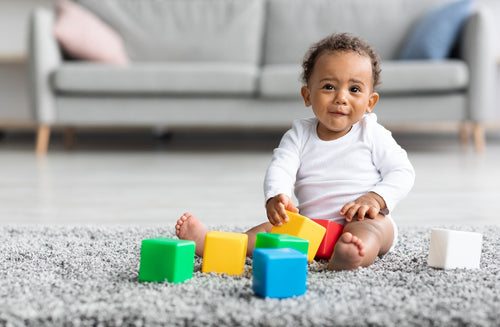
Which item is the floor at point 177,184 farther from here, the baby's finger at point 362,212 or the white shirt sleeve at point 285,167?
the baby's finger at point 362,212

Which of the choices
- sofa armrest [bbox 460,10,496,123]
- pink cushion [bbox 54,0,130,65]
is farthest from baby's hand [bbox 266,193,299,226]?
pink cushion [bbox 54,0,130,65]

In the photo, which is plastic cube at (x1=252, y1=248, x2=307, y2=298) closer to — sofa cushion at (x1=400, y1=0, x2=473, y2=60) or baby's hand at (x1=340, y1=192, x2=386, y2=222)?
baby's hand at (x1=340, y1=192, x2=386, y2=222)

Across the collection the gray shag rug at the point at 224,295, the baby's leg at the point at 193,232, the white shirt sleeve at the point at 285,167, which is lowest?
the gray shag rug at the point at 224,295

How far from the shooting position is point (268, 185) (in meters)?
0.99

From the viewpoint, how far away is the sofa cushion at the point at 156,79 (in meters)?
2.66

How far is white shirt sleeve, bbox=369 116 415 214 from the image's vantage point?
3.16 feet

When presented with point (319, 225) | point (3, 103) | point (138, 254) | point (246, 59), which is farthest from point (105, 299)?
point (3, 103)

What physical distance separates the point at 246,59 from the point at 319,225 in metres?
2.43

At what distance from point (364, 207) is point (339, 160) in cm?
12

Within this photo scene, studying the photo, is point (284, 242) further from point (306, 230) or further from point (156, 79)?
point (156, 79)

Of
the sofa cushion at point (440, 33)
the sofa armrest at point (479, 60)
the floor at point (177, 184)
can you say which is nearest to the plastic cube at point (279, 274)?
the floor at point (177, 184)

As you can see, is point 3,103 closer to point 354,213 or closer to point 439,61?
point 439,61

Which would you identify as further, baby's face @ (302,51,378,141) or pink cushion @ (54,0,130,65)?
pink cushion @ (54,0,130,65)

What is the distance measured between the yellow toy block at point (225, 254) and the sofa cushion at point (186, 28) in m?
2.46
